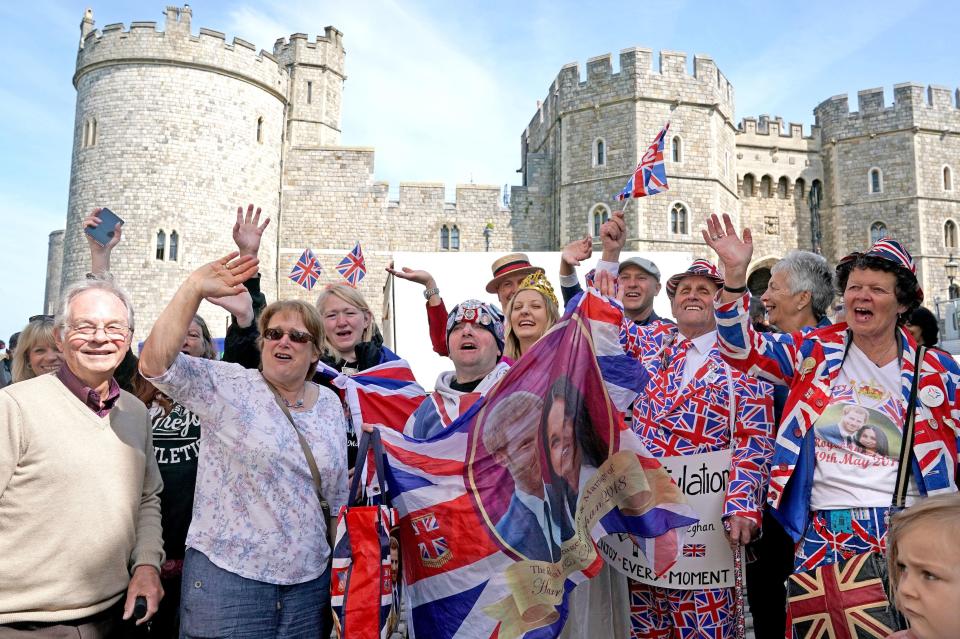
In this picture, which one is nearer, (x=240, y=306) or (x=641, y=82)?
(x=240, y=306)

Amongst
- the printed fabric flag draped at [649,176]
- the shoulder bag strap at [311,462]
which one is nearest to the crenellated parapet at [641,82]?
the printed fabric flag draped at [649,176]

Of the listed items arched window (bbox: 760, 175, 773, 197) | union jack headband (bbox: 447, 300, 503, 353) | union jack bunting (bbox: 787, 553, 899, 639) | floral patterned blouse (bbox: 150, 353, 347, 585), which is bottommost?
union jack bunting (bbox: 787, 553, 899, 639)

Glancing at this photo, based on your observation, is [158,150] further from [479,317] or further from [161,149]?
[479,317]

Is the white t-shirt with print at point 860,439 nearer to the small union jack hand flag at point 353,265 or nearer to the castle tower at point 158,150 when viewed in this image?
the small union jack hand flag at point 353,265

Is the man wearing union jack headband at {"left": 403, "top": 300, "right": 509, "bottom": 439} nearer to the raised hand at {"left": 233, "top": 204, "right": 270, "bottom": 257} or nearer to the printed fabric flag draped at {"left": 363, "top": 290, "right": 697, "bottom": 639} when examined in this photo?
the printed fabric flag draped at {"left": 363, "top": 290, "right": 697, "bottom": 639}

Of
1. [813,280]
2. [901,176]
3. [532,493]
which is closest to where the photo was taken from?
[532,493]

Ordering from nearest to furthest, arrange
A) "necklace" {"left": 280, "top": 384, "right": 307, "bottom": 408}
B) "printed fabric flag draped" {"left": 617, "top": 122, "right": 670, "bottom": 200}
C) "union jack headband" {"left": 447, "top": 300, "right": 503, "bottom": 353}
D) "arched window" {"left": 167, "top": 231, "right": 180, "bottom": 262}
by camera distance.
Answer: "necklace" {"left": 280, "top": 384, "right": 307, "bottom": 408}, "union jack headband" {"left": 447, "top": 300, "right": 503, "bottom": 353}, "printed fabric flag draped" {"left": 617, "top": 122, "right": 670, "bottom": 200}, "arched window" {"left": 167, "top": 231, "right": 180, "bottom": 262}

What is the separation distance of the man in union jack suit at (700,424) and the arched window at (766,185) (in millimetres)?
27499

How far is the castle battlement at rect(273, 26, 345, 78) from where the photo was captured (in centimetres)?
2812

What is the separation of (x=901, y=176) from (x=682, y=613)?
29930 millimetres

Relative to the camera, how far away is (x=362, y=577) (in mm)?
2236

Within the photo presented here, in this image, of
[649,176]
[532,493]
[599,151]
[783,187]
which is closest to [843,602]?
[532,493]

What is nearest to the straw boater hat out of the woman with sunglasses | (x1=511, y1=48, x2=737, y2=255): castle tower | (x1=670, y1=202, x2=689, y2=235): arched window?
the woman with sunglasses

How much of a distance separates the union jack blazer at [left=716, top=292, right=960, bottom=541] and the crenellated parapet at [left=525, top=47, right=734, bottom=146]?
22.9 m
